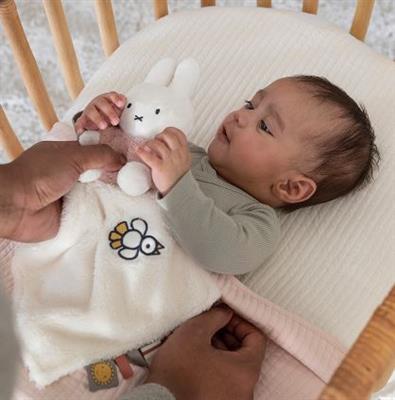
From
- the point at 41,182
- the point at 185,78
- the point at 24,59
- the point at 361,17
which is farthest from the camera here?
the point at 361,17

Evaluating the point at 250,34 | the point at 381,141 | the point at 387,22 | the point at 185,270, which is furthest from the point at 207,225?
the point at 387,22

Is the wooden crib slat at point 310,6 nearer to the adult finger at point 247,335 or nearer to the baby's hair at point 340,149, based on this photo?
the baby's hair at point 340,149

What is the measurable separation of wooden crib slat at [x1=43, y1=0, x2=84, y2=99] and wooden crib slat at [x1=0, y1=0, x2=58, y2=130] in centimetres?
5

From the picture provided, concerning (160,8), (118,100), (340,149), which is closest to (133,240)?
(118,100)

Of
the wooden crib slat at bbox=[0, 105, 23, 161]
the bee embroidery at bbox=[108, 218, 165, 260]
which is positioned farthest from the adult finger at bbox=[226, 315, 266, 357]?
the wooden crib slat at bbox=[0, 105, 23, 161]

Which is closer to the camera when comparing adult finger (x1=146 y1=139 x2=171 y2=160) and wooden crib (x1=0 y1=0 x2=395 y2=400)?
wooden crib (x1=0 y1=0 x2=395 y2=400)

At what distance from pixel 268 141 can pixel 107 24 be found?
15.3 inches

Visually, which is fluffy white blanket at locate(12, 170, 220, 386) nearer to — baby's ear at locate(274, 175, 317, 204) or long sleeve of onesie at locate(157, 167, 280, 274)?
long sleeve of onesie at locate(157, 167, 280, 274)

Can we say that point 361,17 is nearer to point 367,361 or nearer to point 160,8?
point 160,8

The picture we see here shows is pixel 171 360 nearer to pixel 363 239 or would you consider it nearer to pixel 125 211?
pixel 125 211

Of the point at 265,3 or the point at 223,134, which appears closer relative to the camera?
the point at 223,134

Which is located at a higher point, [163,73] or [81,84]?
[163,73]

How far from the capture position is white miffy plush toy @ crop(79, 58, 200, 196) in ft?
2.74

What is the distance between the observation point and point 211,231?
0.83 m
